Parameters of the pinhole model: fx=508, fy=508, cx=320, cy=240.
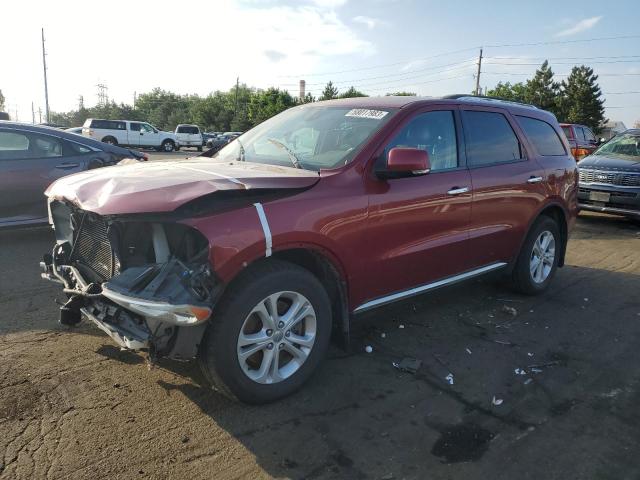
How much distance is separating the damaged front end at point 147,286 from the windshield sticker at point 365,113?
1770mm

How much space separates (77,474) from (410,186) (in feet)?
8.96

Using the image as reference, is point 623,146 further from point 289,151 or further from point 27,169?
point 27,169

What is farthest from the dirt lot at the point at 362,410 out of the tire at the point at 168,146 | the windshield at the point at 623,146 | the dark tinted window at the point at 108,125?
the tire at the point at 168,146

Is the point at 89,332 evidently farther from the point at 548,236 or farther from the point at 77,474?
the point at 548,236

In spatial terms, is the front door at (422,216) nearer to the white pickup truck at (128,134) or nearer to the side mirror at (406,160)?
the side mirror at (406,160)

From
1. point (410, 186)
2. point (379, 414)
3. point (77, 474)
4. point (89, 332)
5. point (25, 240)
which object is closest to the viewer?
point (77, 474)

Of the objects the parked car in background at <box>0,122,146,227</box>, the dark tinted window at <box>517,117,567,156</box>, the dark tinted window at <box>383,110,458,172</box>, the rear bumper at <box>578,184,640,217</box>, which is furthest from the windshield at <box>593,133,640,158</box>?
the parked car in background at <box>0,122,146,227</box>

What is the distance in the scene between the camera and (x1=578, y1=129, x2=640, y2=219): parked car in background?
9.15m

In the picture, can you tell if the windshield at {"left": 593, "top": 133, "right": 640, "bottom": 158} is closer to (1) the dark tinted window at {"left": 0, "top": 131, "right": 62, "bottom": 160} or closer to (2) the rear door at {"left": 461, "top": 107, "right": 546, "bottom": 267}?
(2) the rear door at {"left": 461, "top": 107, "right": 546, "bottom": 267}

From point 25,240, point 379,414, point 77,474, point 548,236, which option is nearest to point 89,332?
point 77,474

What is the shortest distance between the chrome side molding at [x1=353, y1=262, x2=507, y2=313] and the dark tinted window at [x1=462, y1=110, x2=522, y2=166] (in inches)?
38.5

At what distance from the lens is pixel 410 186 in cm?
376

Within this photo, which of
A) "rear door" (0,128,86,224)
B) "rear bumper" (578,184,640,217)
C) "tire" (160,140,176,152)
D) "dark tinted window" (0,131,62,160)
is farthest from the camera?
"tire" (160,140,176,152)

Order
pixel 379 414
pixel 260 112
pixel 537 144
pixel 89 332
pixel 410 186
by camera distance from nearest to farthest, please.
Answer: pixel 379 414 < pixel 410 186 < pixel 89 332 < pixel 537 144 < pixel 260 112
